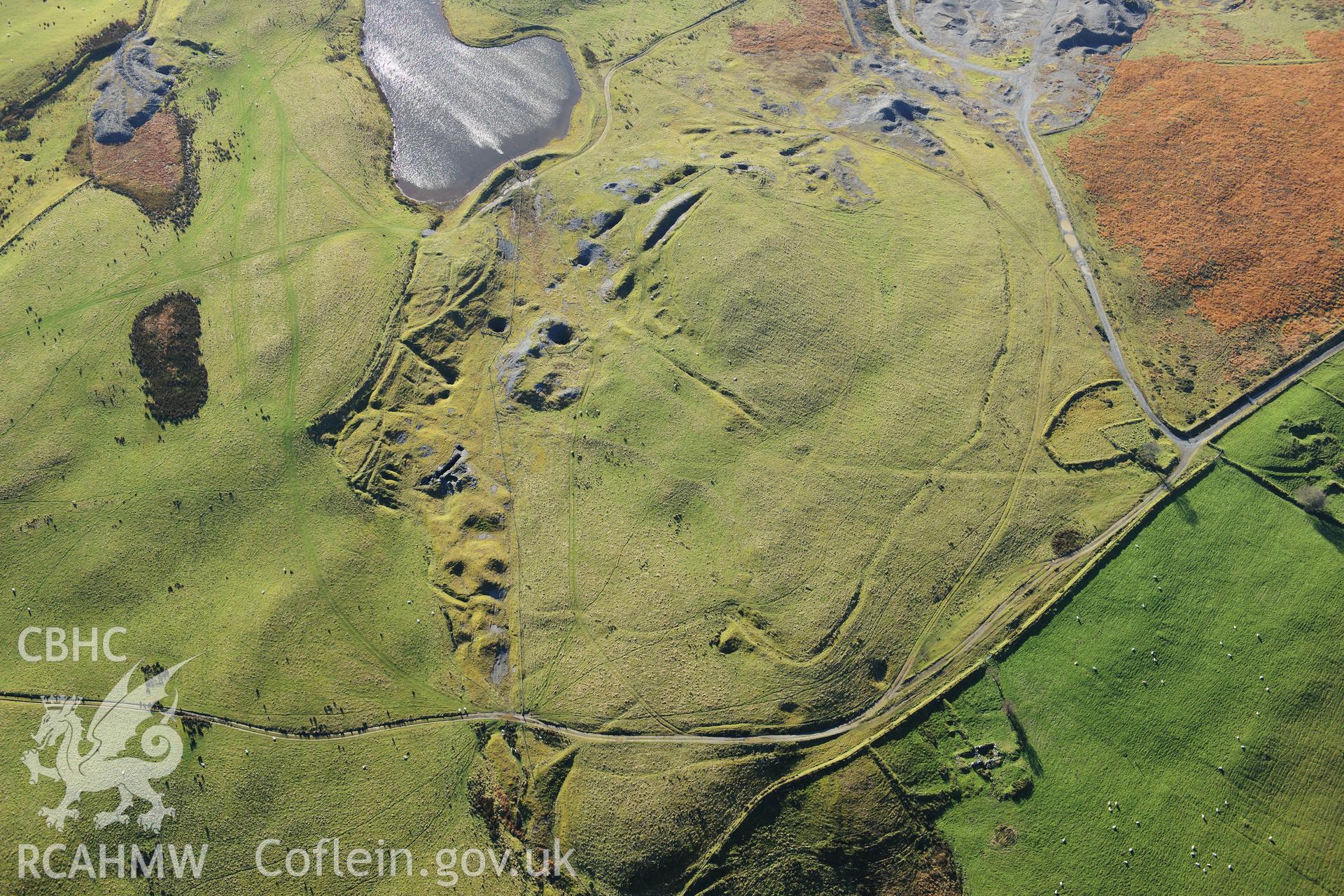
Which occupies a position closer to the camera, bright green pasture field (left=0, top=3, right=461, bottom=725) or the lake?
bright green pasture field (left=0, top=3, right=461, bottom=725)

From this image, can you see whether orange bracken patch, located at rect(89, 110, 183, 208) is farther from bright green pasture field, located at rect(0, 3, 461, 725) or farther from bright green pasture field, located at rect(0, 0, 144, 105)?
bright green pasture field, located at rect(0, 0, 144, 105)

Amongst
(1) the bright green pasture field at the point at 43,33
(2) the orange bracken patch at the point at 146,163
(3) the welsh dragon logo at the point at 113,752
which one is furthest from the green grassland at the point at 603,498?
(1) the bright green pasture field at the point at 43,33

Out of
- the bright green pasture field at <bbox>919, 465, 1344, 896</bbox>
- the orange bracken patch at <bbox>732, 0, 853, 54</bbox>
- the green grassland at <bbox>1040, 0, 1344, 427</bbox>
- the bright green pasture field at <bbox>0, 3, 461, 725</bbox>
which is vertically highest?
the orange bracken patch at <bbox>732, 0, 853, 54</bbox>

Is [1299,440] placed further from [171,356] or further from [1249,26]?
[171,356]

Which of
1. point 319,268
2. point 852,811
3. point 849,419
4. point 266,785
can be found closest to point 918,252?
point 849,419

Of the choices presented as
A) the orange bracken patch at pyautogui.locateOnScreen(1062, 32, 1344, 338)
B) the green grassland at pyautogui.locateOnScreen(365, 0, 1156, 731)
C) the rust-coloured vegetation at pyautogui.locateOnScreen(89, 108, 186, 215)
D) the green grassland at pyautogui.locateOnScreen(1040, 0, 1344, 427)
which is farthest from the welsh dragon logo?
the orange bracken patch at pyautogui.locateOnScreen(1062, 32, 1344, 338)

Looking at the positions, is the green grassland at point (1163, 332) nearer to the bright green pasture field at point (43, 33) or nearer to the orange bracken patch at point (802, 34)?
the orange bracken patch at point (802, 34)
